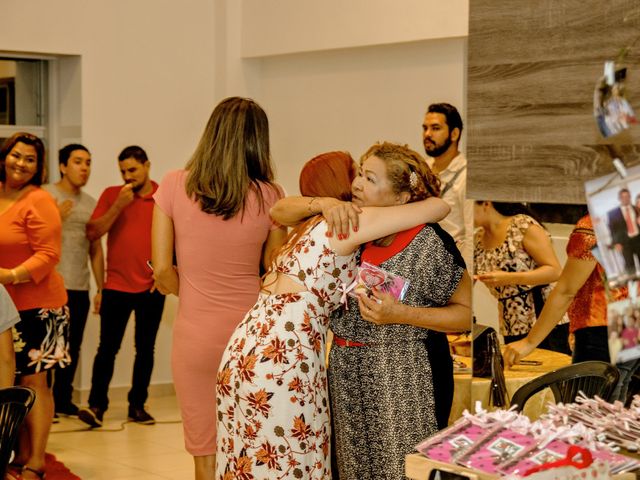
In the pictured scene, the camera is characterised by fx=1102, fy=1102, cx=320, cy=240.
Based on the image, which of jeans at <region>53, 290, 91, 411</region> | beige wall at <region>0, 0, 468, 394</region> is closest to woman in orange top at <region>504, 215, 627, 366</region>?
beige wall at <region>0, 0, 468, 394</region>

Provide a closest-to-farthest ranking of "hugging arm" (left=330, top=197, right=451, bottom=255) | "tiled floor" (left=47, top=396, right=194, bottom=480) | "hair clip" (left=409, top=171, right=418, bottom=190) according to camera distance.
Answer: "hugging arm" (left=330, top=197, right=451, bottom=255)
"hair clip" (left=409, top=171, right=418, bottom=190)
"tiled floor" (left=47, top=396, right=194, bottom=480)

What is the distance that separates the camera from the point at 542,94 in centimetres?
260

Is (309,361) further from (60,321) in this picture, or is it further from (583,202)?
(60,321)

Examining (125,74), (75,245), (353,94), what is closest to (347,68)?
(353,94)

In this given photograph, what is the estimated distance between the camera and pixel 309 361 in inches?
134

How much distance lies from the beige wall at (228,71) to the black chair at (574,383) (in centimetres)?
429

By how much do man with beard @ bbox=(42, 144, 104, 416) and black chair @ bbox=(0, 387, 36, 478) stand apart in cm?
380

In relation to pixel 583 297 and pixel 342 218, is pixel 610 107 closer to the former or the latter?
pixel 583 297

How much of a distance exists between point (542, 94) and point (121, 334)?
4967mm

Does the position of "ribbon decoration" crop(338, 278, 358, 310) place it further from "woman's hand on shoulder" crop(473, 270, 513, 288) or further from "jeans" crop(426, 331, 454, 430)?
"woman's hand on shoulder" crop(473, 270, 513, 288)

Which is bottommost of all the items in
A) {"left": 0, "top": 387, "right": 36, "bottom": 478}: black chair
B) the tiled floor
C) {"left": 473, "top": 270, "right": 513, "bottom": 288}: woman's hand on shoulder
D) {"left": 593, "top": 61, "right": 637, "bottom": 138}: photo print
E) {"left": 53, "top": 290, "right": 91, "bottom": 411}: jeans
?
the tiled floor

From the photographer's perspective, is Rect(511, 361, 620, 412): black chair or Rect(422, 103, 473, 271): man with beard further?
Rect(422, 103, 473, 271): man with beard

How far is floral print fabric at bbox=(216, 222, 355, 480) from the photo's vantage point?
11.0ft

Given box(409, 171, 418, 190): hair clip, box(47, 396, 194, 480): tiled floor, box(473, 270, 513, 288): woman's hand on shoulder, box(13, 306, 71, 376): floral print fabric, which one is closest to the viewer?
box(473, 270, 513, 288): woman's hand on shoulder
